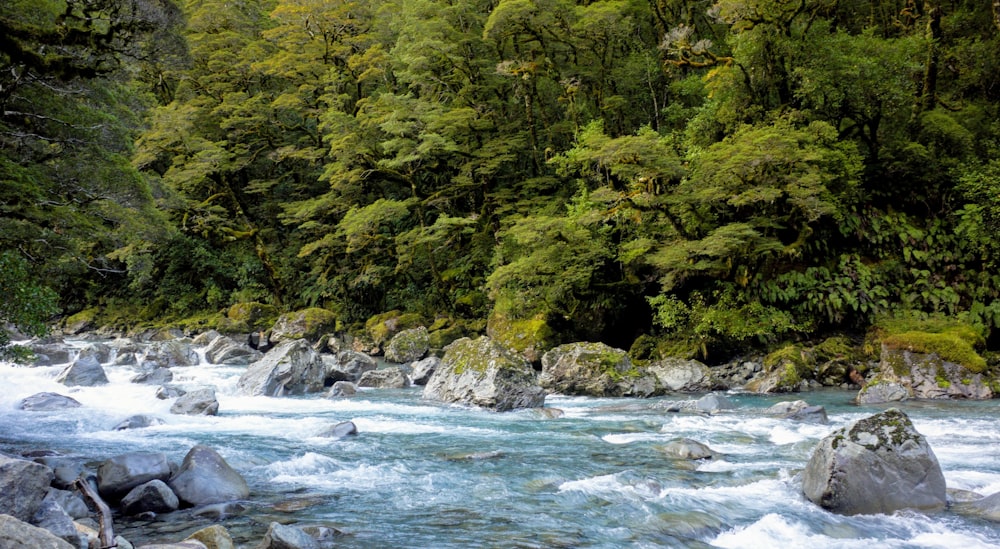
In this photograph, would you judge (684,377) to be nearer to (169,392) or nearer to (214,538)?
(169,392)

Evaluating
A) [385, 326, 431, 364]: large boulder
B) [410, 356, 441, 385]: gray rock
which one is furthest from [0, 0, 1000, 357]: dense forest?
[410, 356, 441, 385]: gray rock

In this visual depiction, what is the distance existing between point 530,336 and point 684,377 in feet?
16.5

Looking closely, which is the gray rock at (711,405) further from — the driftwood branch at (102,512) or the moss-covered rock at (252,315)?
the moss-covered rock at (252,315)

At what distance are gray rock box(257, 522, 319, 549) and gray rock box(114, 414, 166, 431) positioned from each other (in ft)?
22.2

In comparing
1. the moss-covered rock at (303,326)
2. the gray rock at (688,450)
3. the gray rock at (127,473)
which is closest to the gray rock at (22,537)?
the gray rock at (127,473)

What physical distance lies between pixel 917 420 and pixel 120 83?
15.9 metres

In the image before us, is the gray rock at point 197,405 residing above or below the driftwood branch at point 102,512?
below

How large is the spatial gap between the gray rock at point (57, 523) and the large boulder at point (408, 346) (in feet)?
53.0

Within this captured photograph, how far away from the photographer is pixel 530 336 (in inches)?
721

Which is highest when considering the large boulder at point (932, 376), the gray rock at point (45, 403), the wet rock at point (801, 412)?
the large boulder at point (932, 376)

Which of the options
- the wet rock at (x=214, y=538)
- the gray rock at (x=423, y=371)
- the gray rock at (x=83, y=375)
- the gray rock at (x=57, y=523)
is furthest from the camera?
the gray rock at (x=423, y=371)

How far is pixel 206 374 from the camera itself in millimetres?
17625

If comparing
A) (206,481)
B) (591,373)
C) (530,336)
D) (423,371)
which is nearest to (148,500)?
(206,481)

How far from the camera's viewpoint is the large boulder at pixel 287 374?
14336 mm
